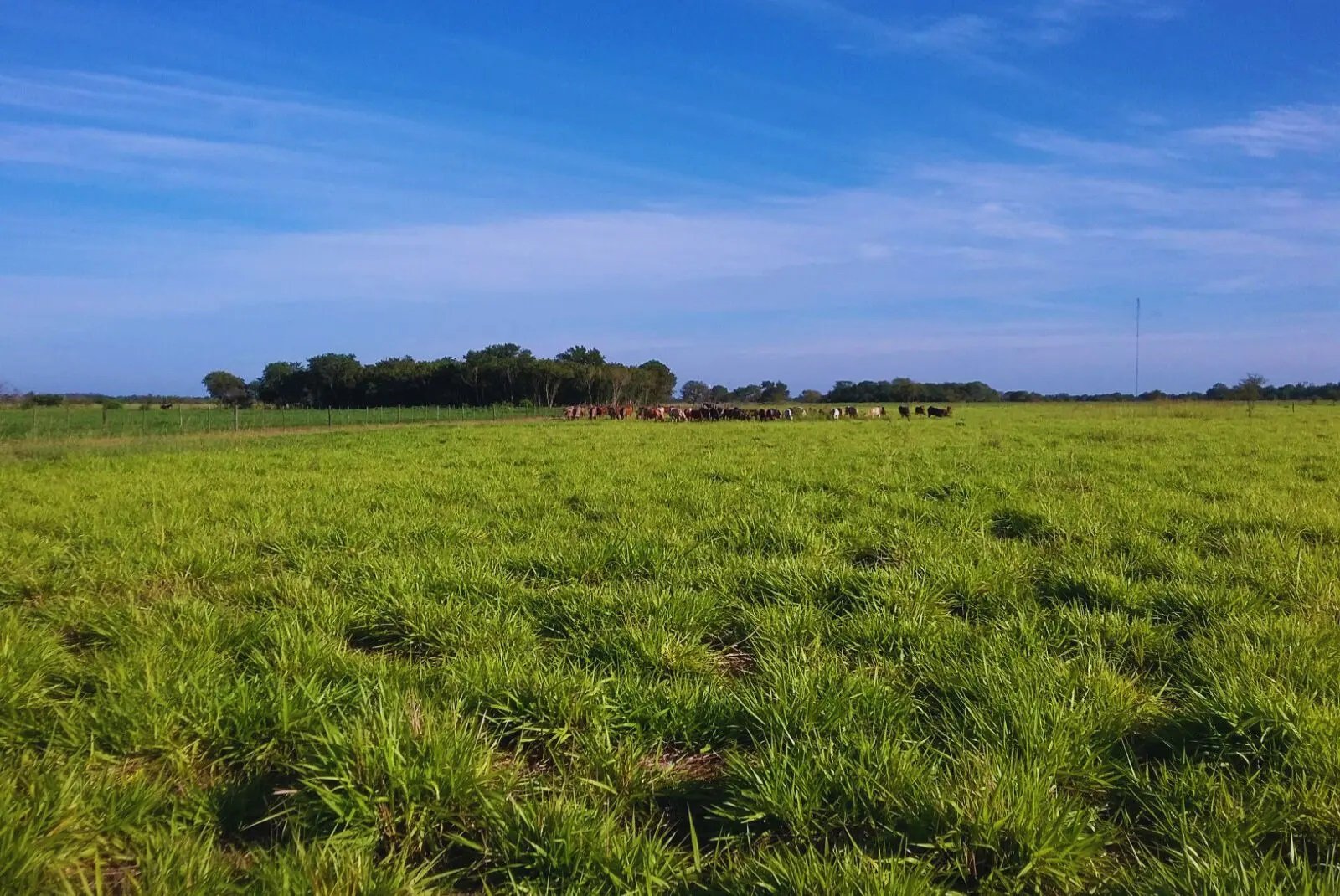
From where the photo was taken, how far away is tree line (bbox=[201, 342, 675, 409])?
277 ft

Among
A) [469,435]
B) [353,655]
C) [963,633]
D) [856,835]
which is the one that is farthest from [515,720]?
[469,435]

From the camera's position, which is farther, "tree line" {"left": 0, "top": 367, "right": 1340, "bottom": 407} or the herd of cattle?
"tree line" {"left": 0, "top": 367, "right": 1340, "bottom": 407}

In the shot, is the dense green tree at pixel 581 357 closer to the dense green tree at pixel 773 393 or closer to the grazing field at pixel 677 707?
the dense green tree at pixel 773 393

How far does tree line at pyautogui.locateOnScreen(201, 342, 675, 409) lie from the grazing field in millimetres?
73104

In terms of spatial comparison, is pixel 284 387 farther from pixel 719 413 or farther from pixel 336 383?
pixel 719 413

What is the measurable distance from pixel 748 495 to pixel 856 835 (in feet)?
19.0

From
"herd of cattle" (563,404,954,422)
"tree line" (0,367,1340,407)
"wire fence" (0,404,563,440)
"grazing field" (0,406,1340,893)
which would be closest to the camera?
"grazing field" (0,406,1340,893)

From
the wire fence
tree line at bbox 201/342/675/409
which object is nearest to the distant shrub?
the wire fence

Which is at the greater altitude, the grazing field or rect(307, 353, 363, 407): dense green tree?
rect(307, 353, 363, 407): dense green tree

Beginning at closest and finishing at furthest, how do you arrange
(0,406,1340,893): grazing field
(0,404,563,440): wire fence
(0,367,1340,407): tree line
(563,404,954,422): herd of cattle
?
(0,406,1340,893): grazing field
(0,404,563,440): wire fence
(563,404,954,422): herd of cattle
(0,367,1340,407): tree line

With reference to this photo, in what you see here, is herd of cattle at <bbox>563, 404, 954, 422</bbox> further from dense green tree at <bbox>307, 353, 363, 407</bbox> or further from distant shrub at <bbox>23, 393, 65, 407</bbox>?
dense green tree at <bbox>307, 353, 363, 407</bbox>

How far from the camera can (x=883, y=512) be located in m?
6.88

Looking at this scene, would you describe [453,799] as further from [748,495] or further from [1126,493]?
[1126,493]

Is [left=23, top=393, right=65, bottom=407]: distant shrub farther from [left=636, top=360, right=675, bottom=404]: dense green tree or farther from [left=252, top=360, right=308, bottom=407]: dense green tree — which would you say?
[left=636, top=360, right=675, bottom=404]: dense green tree
